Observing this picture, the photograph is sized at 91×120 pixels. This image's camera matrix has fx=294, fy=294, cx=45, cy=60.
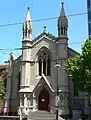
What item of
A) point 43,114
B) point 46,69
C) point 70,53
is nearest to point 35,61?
point 46,69

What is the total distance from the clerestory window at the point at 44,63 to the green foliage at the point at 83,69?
7.29 m

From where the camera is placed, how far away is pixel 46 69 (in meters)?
41.6

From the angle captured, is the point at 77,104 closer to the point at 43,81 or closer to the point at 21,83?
the point at 43,81

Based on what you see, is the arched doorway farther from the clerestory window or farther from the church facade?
the clerestory window

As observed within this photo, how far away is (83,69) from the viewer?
33.2 m

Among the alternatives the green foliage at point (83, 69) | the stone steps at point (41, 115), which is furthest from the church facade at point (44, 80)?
the green foliage at point (83, 69)

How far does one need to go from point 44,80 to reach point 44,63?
264 cm

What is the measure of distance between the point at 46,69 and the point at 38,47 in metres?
3.47

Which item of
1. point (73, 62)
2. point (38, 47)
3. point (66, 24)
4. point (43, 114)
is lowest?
point (43, 114)

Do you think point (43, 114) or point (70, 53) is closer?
point (43, 114)

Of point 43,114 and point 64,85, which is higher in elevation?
point 64,85

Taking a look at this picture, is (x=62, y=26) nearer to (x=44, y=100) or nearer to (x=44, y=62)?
(x=44, y=62)

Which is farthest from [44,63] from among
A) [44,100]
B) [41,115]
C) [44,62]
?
[41,115]

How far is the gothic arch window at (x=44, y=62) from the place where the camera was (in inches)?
1640
